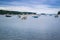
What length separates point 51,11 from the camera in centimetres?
243

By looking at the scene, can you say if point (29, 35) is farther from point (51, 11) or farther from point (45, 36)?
point (51, 11)

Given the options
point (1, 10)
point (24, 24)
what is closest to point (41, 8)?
point (1, 10)

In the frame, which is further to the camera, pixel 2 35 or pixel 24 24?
pixel 24 24

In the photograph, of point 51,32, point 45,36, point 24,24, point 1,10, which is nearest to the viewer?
point 1,10

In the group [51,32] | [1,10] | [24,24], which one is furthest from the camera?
[24,24]

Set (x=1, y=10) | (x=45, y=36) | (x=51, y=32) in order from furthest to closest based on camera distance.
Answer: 1. (x=51, y=32)
2. (x=45, y=36)
3. (x=1, y=10)

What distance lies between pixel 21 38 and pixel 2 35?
0.30 metres

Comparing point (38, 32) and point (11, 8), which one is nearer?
point (11, 8)

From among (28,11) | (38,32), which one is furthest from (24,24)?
(28,11)

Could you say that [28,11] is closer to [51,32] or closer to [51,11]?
[51,11]

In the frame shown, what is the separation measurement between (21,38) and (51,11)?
63 centimetres

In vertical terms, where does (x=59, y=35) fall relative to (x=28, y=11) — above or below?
below

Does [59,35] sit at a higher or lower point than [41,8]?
lower

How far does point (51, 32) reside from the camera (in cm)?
275
